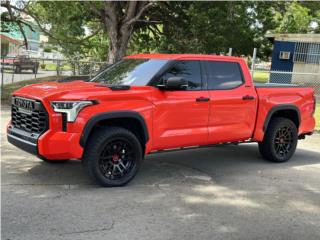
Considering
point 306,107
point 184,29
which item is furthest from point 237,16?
point 306,107

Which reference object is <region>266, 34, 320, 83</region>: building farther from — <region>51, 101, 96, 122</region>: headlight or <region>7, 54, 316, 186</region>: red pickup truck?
<region>51, 101, 96, 122</region>: headlight

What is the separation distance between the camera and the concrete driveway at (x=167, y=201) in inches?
185

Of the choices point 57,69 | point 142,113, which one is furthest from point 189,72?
point 57,69

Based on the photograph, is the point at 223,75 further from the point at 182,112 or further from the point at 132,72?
the point at 132,72

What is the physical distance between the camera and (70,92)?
5.84 m

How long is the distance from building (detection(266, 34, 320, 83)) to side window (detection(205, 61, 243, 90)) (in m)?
18.3

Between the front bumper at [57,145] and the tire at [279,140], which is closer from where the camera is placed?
the front bumper at [57,145]

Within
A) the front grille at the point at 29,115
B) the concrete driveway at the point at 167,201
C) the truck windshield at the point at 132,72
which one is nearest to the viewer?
the concrete driveway at the point at 167,201

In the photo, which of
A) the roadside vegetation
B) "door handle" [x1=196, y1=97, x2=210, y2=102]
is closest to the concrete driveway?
"door handle" [x1=196, y1=97, x2=210, y2=102]

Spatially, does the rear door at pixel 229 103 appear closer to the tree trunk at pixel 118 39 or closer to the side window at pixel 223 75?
the side window at pixel 223 75

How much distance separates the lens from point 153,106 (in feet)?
20.8

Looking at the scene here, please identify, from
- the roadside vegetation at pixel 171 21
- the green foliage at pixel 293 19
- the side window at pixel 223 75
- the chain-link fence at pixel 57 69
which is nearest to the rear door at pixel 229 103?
the side window at pixel 223 75

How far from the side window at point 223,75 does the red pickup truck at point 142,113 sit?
0.02m

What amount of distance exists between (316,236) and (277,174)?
2.63m
